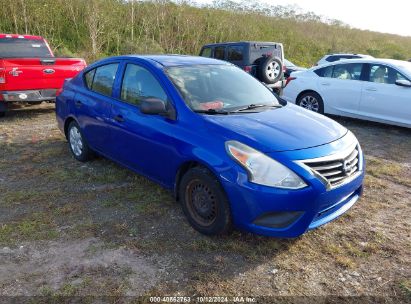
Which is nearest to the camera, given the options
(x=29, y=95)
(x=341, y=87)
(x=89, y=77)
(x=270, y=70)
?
(x=89, y=77)

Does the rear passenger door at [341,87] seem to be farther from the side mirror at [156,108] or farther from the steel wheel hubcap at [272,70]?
the side mirror at [156,108]

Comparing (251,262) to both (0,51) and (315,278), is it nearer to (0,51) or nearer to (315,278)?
(315,278)

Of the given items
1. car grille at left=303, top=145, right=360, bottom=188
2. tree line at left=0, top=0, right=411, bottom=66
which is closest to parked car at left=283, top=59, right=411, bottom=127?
car grille at left=303, top=145, right=360, bottom=188

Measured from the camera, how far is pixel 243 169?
9.84ft

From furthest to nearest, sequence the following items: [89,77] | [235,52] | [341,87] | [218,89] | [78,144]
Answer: [235,52], [341,87], [78,144], [89,77], [218,89]

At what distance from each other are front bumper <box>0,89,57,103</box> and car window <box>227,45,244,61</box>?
16.7 feet

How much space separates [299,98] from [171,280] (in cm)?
679

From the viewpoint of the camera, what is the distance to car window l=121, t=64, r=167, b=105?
3.92 metres

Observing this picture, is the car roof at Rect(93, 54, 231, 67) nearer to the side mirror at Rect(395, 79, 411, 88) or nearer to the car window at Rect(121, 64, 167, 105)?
the car window at Rect(121, 64, 167, 105)

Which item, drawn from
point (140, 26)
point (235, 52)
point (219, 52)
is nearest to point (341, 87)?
point (235, 52)

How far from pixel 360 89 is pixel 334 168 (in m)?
5.16

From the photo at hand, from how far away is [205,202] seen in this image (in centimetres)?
339

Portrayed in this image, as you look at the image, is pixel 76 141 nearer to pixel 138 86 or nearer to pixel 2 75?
pixel 138 86

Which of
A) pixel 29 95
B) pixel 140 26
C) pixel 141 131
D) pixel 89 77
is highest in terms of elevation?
pixel 140 26
